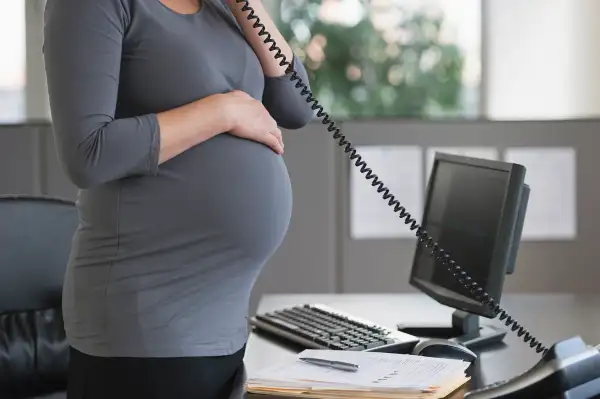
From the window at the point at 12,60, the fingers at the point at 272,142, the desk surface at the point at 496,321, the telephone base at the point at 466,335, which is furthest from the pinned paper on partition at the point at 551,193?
the window at the point at 12,60

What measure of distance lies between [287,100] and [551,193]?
5.22ft

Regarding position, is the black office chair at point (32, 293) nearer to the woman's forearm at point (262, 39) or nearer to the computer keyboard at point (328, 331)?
the computer keyboard at point (328, 331)

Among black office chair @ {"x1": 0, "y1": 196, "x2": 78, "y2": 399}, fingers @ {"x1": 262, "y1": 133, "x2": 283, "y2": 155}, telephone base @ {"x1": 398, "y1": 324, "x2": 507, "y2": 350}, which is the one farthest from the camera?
black office chair @ {"x1": 0, "y1": 196, "x2": 78, "y2": 399}

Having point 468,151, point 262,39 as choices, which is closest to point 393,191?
point 468,151

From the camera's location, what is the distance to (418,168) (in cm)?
294

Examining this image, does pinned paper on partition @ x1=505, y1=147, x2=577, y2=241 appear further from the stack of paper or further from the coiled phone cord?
the stack of paper

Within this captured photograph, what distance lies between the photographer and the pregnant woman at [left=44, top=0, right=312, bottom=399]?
1.24m

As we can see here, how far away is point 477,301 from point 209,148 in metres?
0.62

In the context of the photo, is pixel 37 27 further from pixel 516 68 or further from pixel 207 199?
pixel 207 199

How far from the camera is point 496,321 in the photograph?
1.85m

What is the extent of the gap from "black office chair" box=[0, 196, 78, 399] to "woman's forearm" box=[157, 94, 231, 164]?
749 mm

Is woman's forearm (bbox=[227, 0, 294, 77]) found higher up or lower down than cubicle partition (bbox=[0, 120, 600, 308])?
higher up

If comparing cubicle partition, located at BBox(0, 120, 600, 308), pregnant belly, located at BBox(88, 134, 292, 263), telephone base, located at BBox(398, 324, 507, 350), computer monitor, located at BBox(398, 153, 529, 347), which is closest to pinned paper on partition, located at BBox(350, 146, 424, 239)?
cubicle partition, located at BBox(0, 120, 600, 308)

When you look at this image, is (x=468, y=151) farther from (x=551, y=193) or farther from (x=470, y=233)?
(x=470, y=233)
